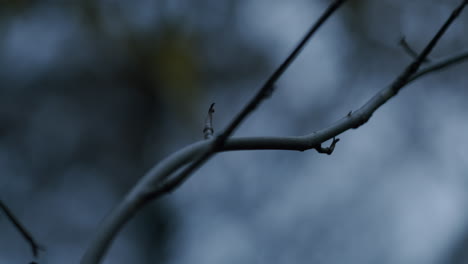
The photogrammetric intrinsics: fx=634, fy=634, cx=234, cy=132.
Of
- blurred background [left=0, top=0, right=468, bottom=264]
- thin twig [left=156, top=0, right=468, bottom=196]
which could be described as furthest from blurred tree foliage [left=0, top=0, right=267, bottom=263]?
thin twig [left=156, top=0, right=468, bottom=196]

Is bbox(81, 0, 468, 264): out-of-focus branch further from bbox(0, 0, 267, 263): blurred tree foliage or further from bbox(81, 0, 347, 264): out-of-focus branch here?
bbox(0, 0, 267, 263): blurred tree foliage

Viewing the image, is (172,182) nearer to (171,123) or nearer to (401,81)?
(401,81)

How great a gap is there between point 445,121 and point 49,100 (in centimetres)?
198

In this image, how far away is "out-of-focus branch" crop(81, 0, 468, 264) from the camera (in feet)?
1.29

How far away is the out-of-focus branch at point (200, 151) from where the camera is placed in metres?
0.39

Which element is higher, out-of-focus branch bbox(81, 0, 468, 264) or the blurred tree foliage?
the blurred tree foliage

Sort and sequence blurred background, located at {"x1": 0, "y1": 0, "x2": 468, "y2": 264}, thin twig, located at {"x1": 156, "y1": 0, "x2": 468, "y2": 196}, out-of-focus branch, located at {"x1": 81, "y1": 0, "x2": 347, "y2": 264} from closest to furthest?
out-of-focus branch, located at {"x1": 81, "y1": 0, "x2": 347, "y2": 264}
thin twig, located at {"x1": 156, "y1": 0, "x2": 468, "y2": 196}
blurred background, located at {"x1": 0, "y1": 0, "x2": 468, "y2": 264}

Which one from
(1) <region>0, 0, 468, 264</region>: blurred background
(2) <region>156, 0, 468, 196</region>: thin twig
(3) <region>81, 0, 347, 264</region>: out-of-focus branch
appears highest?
(1) <region>0, 0, 468, 264</region>: blurred background

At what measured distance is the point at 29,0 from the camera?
286 cm

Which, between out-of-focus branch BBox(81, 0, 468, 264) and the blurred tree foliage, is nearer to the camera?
out-of-focus branch BBox(81, 0, 468, 264)

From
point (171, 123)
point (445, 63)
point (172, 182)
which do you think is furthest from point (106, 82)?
point (172, 182)

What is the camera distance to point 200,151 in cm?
47

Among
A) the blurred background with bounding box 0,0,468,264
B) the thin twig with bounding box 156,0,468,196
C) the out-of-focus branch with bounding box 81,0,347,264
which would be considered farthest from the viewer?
the blurred background with bounding box 0,0,468,264

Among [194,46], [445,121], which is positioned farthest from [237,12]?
[445,121]
